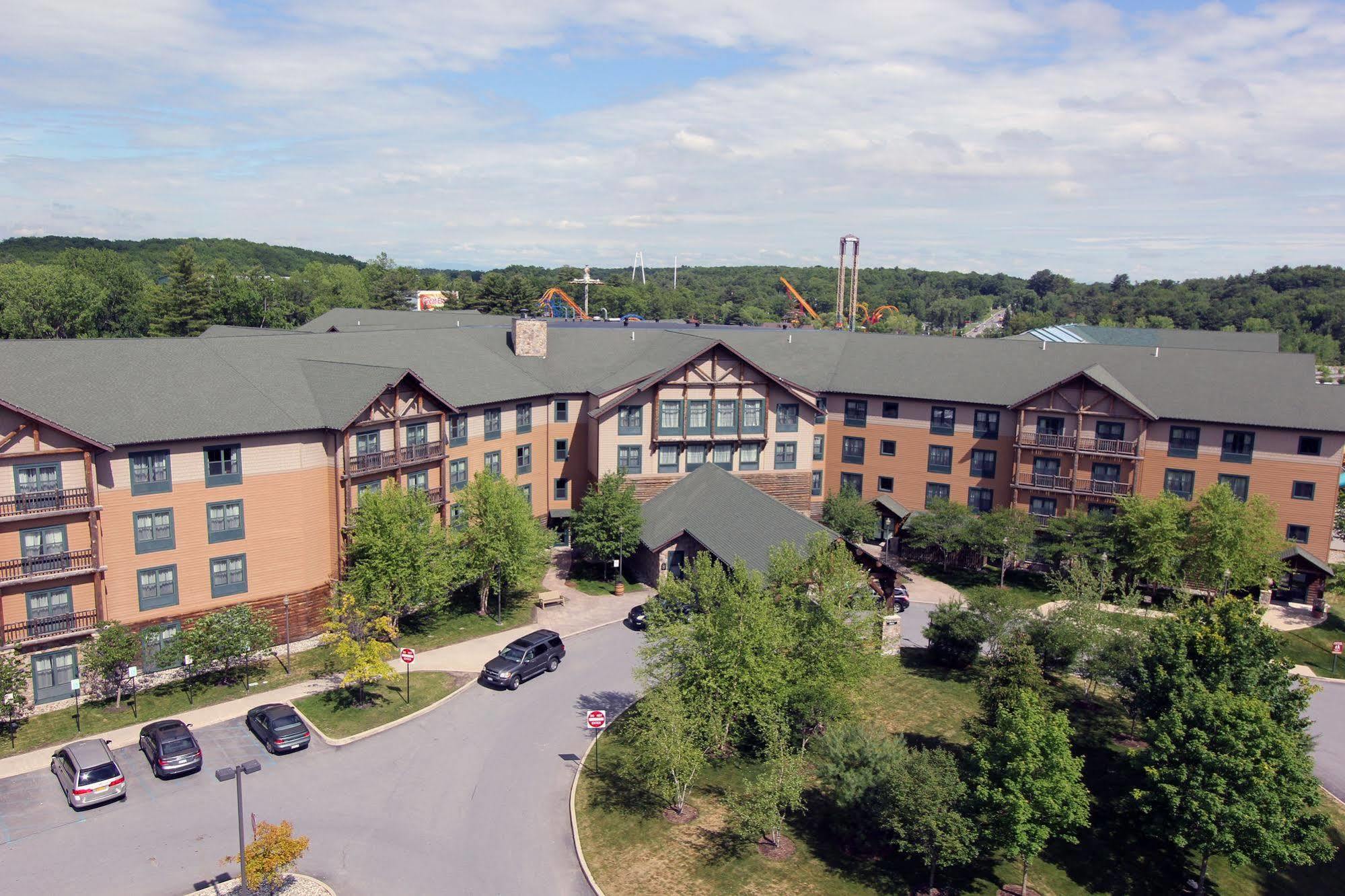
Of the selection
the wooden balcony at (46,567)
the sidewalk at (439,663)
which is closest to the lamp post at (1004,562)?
the sidewalk at (439,663)

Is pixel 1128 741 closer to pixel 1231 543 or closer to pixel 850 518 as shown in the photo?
pixel 1231 543

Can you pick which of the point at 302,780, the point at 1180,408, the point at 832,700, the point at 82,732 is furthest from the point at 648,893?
the point at 1180,408

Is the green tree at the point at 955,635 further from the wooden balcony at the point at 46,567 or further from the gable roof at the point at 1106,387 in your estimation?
the wooden balcony at the point at 46,567

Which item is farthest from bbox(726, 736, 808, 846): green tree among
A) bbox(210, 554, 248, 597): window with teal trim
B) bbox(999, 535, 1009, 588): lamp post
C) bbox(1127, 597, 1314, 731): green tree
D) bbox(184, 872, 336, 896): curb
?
bbox(999, 535, 1009, 588): lamp post

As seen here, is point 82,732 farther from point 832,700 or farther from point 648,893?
point 832,700

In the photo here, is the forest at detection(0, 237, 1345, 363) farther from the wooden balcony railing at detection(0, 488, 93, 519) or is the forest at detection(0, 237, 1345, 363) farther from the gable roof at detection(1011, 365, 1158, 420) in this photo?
the wooden balcony railing at detection(0, 488, 93, 519)

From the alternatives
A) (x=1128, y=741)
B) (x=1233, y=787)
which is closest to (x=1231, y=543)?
(x=1128, y=741)
